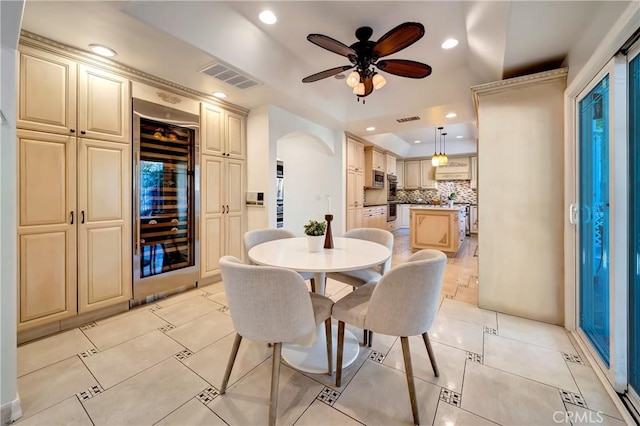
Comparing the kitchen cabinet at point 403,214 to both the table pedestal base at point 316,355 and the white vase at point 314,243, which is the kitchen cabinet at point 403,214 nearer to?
the table pedestal base at point 316,355

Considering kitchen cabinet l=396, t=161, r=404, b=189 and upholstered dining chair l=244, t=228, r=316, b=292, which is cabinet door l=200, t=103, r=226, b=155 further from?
kitchen cabinet l=396, t=161, r=404, b=189

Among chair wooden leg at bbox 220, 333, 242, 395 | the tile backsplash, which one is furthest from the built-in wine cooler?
the tile backsplash

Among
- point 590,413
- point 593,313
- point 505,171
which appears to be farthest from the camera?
point 505,171

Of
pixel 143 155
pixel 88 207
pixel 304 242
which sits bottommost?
pixel 304 242

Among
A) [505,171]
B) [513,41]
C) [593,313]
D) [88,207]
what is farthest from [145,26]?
[593,313]

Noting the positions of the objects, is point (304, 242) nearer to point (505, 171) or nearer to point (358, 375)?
point (358, 375)

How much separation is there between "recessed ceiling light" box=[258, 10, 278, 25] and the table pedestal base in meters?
2.77

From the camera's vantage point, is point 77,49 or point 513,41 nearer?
point 513,41

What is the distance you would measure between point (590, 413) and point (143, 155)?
377cm

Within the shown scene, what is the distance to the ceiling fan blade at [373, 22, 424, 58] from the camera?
5.47 ft

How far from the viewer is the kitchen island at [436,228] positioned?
4868 millimetres

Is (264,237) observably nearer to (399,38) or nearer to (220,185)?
(220,185)

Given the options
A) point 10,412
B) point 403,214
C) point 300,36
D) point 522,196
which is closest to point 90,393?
point 10,412

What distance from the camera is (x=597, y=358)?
1688 millimetres
